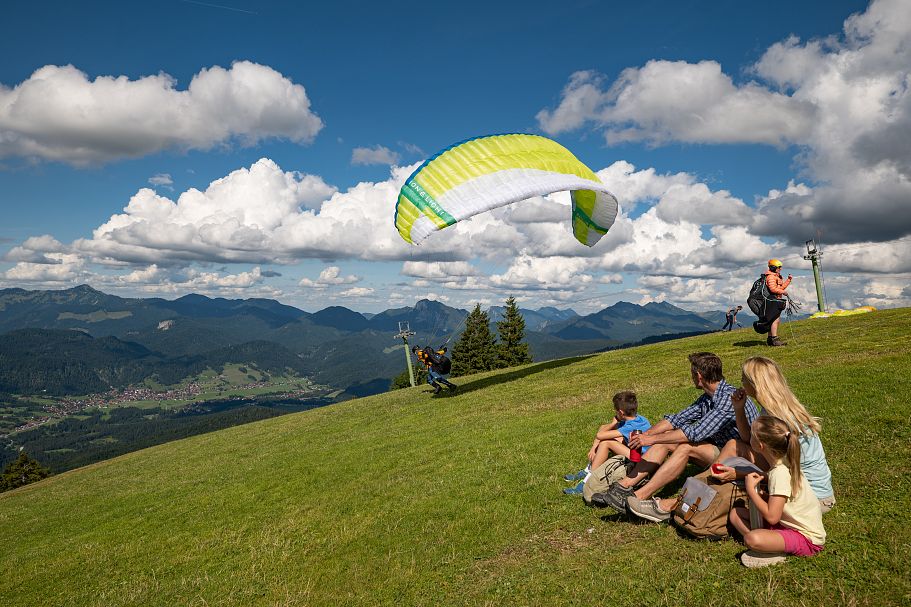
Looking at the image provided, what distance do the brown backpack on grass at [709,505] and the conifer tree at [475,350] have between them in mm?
66173

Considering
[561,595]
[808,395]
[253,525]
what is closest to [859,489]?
[561,595]

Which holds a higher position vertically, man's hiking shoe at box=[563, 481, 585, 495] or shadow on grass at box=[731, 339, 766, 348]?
shadow on grass at box=[731, 339, 766, 348]

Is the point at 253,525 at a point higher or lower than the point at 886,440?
lower

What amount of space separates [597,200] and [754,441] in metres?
18.3

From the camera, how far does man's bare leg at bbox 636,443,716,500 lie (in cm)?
708

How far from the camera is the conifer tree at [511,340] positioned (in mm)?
72062

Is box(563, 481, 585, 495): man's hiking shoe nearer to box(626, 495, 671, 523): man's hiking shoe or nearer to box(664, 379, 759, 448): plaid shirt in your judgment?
box(626, 495, 671, 523): man's hiking shoe

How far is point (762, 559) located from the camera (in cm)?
544

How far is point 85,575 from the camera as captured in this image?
1023 centimetres

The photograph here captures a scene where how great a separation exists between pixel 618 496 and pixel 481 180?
44.1ft

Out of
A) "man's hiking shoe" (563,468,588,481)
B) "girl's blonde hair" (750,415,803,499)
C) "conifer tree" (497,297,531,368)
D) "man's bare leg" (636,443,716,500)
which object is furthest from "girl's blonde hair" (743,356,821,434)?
"conifer tree" (497,297,531,368)

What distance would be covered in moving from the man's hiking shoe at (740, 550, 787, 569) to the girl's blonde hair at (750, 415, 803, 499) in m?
0.70

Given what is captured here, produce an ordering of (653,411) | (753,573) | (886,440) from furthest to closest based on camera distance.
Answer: (653,411)
(886,440)
(753,573)

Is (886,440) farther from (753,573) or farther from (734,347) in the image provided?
(734,347)
